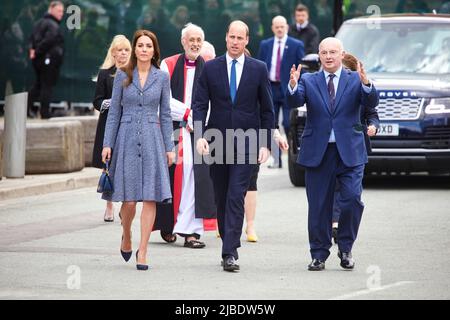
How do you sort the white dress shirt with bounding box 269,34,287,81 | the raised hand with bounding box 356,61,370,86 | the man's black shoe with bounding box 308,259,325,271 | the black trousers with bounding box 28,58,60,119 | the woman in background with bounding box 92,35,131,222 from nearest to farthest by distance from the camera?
the raised hand with bounding box 356,61,370,86 < the man's black shoe with bounding box 308,259,325,271 < the woman in background with bounding box 92,35,131,222 < the white dress shirt with bounding box 269,34,287,81 < the black trousers with bounding box 28,58,60,119

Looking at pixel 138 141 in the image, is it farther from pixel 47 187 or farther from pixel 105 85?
pixel 47 187

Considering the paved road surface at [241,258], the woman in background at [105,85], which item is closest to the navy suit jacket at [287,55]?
the paved road surface at [241,258]

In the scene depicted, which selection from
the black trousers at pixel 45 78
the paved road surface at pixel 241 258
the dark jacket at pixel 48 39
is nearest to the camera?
the paved road surface at pixel 241 258

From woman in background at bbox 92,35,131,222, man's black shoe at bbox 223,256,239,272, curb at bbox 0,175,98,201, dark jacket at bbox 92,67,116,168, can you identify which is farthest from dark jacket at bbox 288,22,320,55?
man's black shoe at bbox 223,256,239,272

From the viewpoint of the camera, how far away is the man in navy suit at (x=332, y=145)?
441 inches

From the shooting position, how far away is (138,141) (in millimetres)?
11250

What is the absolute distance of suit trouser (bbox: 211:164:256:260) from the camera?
36.7 ft

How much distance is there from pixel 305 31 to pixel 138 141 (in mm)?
12850

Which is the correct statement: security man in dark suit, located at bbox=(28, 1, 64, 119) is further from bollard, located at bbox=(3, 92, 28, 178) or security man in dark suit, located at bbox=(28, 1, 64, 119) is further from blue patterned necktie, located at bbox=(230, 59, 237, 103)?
blue patterned necktie, located at bbox=(230, 59, 237, 103)

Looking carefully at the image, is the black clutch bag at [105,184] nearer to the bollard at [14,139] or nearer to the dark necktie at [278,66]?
the bollard at [14,139]

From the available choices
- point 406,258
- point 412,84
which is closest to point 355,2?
point 412,84

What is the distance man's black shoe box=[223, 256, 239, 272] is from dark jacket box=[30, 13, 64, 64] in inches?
515

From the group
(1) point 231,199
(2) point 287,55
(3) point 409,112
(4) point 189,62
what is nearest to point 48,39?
(2) point 287,55

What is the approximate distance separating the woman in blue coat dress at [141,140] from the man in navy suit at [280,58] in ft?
31.7
